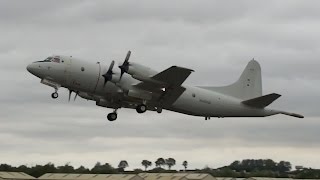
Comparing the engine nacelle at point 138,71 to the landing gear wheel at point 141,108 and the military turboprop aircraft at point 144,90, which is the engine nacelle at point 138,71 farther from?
the landing gear wheel at point 141,108

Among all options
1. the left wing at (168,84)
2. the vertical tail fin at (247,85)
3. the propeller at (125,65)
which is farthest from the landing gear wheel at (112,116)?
the vertical tail fin at (247,85)

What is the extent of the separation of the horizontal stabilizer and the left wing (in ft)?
25.4

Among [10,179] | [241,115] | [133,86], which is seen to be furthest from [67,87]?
[10,179]

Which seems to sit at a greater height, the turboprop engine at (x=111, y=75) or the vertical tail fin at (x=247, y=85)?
the vertical tail fin at (x=247, y=85)

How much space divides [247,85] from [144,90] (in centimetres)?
1349

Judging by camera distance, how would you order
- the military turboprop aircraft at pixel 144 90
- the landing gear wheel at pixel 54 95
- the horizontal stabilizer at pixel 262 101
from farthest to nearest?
the horizontal stabilizer at pixel 262 101 < the military turboprop aircraft at pixel 144 90 < the landing gear wheel at pixel 54 95

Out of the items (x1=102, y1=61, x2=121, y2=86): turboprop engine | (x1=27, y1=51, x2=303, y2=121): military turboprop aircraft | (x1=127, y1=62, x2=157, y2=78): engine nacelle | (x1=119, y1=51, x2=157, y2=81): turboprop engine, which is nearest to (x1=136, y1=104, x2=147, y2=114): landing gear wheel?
(x1=27, y1=51, x2=303, y2=121): military turboprop aircraft

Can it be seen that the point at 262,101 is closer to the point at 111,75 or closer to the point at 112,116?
the point at 112,116

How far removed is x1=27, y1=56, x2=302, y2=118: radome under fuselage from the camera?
71250 mm

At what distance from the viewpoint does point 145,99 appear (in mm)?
74938

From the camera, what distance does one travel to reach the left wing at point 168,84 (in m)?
71.9

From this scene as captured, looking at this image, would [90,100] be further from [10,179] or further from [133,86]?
[10,179]

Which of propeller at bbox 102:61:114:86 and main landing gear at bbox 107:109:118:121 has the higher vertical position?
propeller at bbox 102:61:114:86

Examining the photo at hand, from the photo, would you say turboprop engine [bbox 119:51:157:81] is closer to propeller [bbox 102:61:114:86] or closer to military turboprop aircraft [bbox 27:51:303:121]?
military turboprop aircraft [bbox 27:51:303:121]
